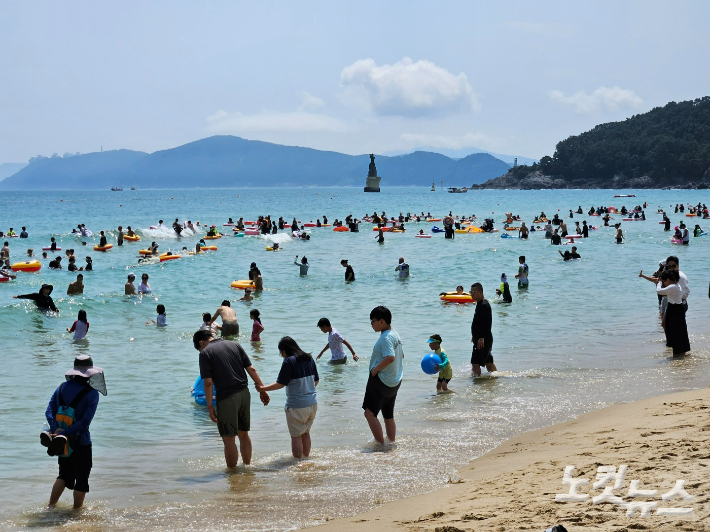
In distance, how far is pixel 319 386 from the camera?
12992mm

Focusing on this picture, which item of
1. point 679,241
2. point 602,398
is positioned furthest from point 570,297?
point 679,241

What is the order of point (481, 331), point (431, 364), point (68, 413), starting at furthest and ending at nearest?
point (481, 331) → point (431, 364) → point (68, 413)

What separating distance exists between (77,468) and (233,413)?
166cm

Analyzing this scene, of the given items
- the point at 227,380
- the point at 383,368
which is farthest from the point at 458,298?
the point at 227,380

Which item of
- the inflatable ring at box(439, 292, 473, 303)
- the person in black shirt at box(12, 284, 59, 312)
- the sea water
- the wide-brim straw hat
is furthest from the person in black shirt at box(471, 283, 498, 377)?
the person in black shirt at box(12, 284, 59, 312)

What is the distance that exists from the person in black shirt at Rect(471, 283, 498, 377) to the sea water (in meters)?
0.33

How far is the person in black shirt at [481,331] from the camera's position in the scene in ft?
39.1

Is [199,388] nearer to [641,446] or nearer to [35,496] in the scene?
[35,496]

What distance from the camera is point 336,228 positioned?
196 ft

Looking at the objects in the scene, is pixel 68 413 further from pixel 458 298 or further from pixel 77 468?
pixel 458 298

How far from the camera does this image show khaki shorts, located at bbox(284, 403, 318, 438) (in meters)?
8.29

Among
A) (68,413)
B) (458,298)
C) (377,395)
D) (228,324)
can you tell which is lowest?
(458,298)

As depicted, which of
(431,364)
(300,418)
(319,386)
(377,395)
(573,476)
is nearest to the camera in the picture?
(573,476)

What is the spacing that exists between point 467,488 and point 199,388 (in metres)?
5.81
